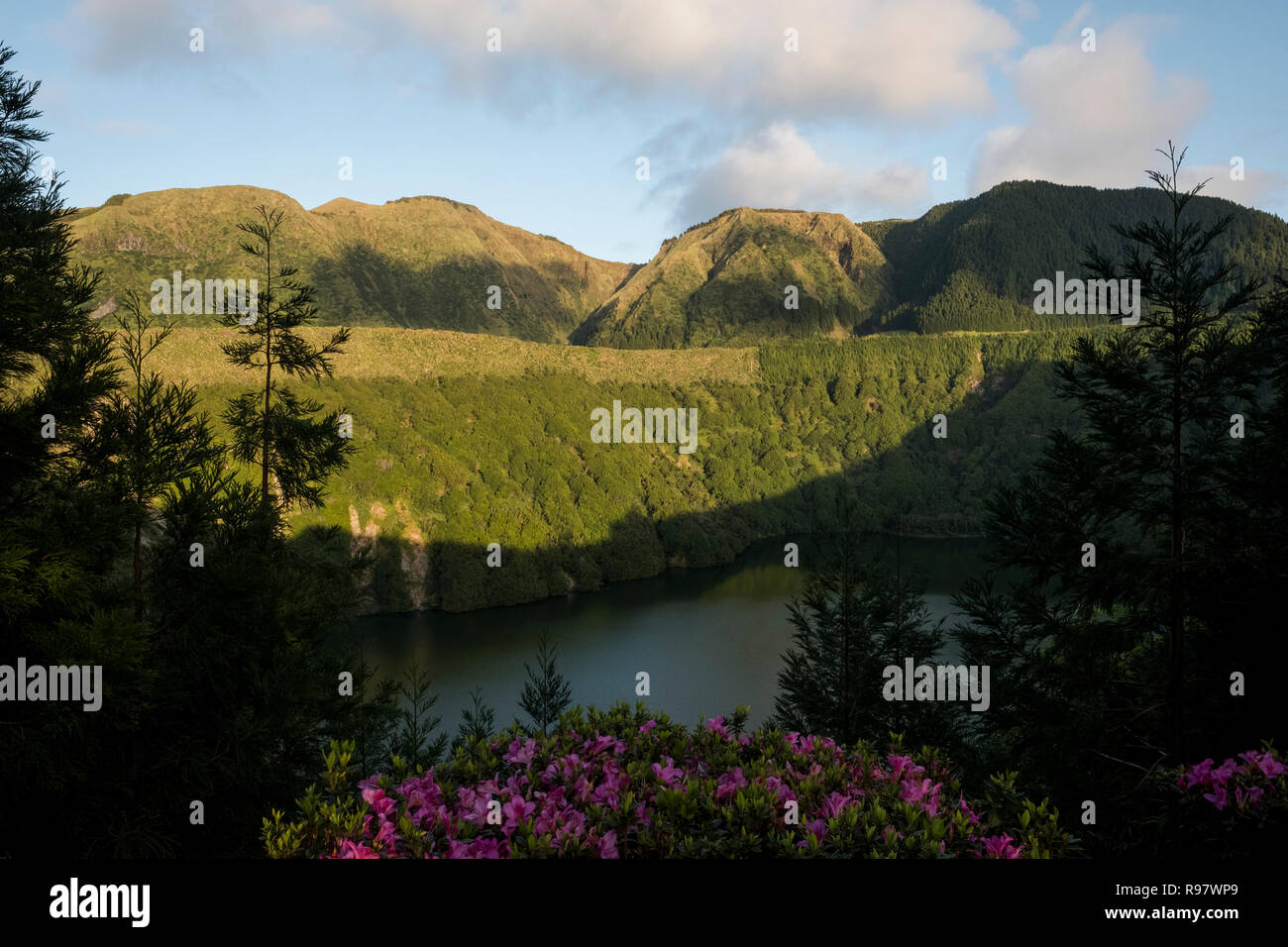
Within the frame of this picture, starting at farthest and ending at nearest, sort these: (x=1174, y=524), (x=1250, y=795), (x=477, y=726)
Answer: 1. (x=1174, y=524)
2. (x=477, y=726)
3. (x=1250, y=795)

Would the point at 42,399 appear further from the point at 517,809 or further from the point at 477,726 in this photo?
the point at 517,809

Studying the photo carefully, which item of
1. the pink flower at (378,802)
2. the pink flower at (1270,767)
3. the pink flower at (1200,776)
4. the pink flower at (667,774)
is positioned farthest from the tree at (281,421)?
the pink flower at (1270,767)

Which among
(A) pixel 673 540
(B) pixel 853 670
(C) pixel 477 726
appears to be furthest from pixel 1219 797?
(A) pixel 673 540

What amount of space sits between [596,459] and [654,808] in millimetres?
133443

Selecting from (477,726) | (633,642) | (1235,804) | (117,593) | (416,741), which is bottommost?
(633,642)

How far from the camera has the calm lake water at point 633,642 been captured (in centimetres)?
5688

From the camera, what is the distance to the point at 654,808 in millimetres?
5078

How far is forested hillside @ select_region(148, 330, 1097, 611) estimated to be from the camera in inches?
4043

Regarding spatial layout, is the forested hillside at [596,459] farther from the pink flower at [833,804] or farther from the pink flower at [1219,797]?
the pink flower at [1219,797]

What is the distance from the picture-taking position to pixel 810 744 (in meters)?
6.26

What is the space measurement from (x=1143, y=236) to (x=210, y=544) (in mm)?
17692

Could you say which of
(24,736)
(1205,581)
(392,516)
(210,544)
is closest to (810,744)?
(1205,581)

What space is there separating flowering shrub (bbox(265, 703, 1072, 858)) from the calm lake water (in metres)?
25.5
